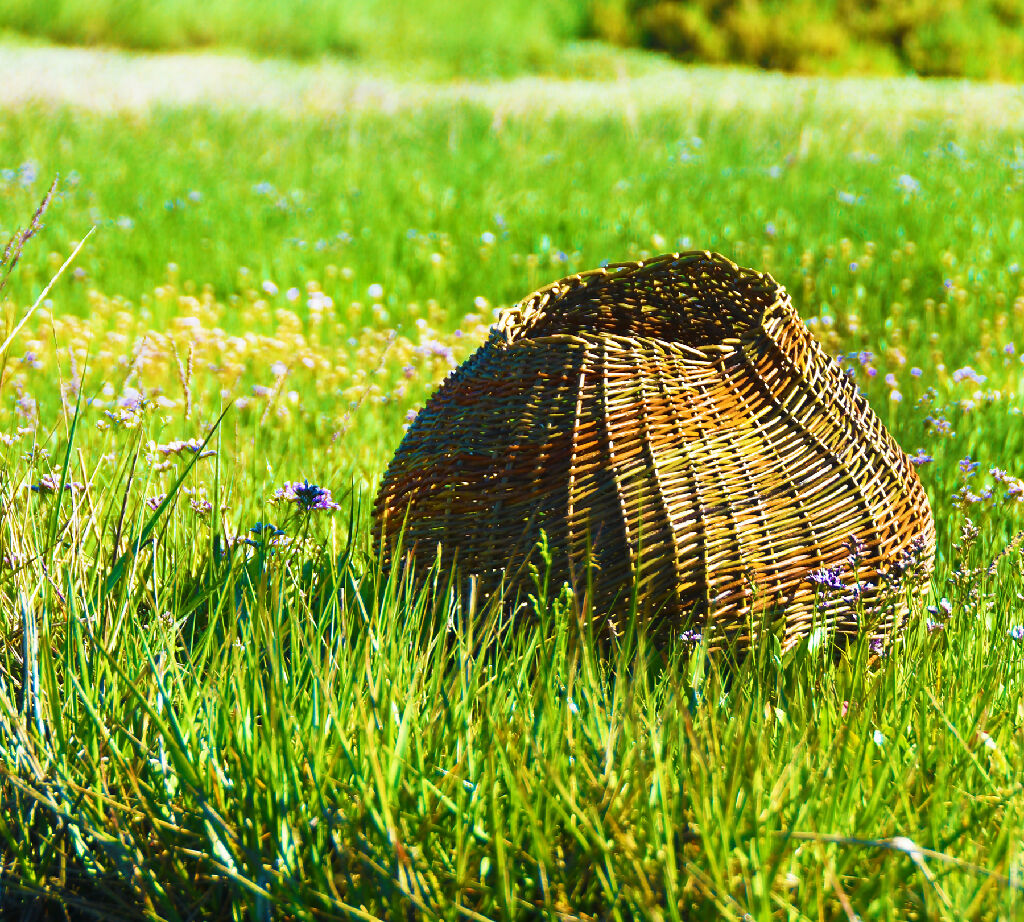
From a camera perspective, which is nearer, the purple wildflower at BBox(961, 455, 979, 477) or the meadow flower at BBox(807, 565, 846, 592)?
the meadow flower at BBox(807, 565, 846, 592)

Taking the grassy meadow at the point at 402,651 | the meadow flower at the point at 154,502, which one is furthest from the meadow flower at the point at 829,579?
the meadow flower at the point at 154,502

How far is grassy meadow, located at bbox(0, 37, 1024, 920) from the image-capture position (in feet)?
4.70

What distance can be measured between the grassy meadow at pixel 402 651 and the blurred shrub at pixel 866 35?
57.4ft

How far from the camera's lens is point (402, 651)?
5.77 ft

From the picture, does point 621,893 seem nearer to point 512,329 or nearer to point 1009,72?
point 512,329

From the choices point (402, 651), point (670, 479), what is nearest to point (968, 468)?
point (670, 479)

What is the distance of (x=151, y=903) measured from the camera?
146cm

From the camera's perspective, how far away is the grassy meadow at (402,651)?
143cm

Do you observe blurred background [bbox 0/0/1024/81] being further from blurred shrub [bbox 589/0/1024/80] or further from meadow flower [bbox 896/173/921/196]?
meadow flower [bbox 896/173/921/196]

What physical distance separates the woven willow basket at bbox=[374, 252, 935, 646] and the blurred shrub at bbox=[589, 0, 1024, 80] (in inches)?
865

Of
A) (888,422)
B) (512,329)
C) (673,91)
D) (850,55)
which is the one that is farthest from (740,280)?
(850,55)

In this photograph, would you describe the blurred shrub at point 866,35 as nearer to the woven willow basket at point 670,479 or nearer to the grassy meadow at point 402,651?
the grassy meadow at point 402,651

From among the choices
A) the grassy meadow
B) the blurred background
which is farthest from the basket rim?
the blurred background

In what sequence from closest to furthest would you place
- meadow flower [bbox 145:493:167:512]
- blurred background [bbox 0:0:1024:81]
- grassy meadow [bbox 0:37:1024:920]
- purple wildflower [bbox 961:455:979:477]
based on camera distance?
grassy meadow [bbox 0:37:1024:920]
meadow flower [bbox 145:493:167:512]
purple wildflower [bbox 961:455:979:477]
blurred background [bbox 0:0:1024:81]
